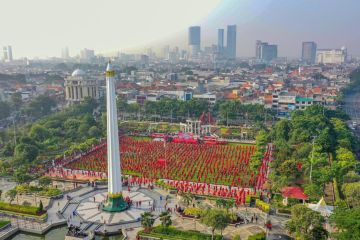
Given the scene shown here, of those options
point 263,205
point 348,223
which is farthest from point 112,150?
point 348,223

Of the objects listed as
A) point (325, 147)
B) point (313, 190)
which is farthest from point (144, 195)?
point (325, 147)

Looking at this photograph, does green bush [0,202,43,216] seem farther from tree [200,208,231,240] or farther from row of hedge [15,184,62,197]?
tree [200,208,231,240]

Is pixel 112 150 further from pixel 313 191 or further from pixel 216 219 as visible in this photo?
pixel 313 191

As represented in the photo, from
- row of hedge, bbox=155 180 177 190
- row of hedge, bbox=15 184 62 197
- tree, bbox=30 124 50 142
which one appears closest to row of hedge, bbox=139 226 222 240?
row of hedge, bbox=155 180 177 190

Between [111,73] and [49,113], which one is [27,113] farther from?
A: [111,73]

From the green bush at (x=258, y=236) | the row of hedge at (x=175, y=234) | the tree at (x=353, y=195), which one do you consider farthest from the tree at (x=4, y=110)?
the tree at (x=353, y=195)

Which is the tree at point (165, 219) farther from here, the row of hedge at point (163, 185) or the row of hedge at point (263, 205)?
the row of hedge at point (163, 185)

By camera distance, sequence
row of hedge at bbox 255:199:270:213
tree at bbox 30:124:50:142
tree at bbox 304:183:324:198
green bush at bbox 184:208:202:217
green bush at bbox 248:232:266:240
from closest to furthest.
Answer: green bush at bbox 248:232:266:240
green bush at bbox 184:208:202:217
row of hedge at bbox 255:199:270:213
tree at bbox 304:183:324:198
tree at bbox 30:124:50:142
